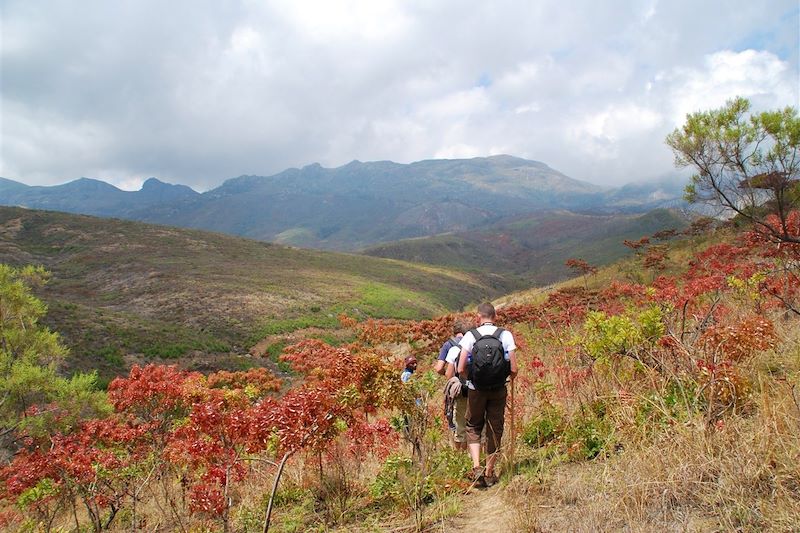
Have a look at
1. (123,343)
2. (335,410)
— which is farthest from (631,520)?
(123,343)

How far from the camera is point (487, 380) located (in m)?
4.13

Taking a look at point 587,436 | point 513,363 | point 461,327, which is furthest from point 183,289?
point 587,436

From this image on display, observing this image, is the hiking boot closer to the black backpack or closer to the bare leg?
the bare leg

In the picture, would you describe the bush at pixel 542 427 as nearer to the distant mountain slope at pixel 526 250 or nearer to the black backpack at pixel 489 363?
the black backpack at pixel 489 363

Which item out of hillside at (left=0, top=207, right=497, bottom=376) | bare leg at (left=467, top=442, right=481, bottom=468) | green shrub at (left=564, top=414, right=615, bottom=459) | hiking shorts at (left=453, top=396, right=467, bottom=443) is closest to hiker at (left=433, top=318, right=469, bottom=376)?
hiking shorts at (left=453, top=396, right=467, bottom=443)

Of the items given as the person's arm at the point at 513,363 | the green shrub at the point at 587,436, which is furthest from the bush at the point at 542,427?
the person's arm at the point at 513,363

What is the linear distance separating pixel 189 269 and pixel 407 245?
10306 cm

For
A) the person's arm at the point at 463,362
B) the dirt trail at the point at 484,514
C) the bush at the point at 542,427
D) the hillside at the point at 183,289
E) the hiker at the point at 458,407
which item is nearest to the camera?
the dirt trail at the point at 484,514

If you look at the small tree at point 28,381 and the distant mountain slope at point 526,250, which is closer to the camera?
the small tree at point 28,381

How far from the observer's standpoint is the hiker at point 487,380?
4090 millimetres

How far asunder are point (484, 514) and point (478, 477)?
0.65 m

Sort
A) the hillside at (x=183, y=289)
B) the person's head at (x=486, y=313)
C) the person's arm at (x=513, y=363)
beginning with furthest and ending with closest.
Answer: the hillside at (x=183, y=289) < the person's head at (x=486, y=313) < the person's arm at (x=513, y=363)

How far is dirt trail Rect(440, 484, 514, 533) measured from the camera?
122 inches

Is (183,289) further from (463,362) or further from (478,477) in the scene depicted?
(478,477)
